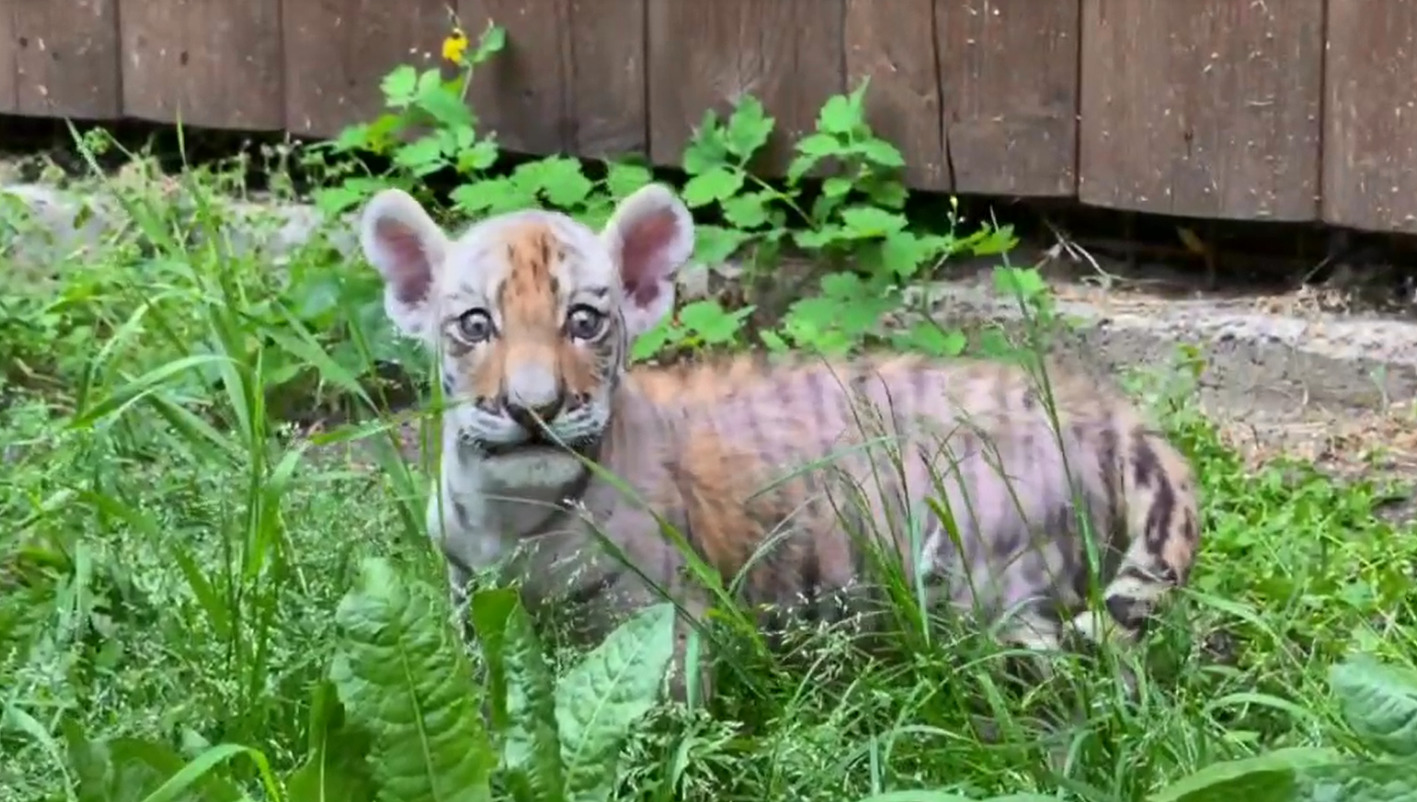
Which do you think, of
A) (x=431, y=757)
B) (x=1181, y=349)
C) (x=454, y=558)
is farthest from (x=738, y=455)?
(x=1181, y=349)

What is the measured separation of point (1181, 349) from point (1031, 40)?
0.71 meters

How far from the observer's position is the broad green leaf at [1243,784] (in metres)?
2.34

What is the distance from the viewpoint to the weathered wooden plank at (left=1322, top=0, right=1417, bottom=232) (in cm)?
454

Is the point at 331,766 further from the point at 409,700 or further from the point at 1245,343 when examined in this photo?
the point at 1245,343

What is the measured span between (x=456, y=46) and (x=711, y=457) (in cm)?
207

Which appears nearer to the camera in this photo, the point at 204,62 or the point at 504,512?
the point at 504,512

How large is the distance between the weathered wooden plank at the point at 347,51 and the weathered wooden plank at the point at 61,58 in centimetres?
55

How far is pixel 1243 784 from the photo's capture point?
92.6 inches

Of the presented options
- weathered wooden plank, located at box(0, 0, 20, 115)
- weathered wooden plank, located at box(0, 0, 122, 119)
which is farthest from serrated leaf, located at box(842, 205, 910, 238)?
weathered wooden plank, located at box(0, 0, 20, 115)

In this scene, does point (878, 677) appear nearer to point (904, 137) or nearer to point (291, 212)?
point (904, 137)

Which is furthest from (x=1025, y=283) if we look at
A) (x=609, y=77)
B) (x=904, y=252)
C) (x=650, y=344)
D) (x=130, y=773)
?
(x=130, y=773)

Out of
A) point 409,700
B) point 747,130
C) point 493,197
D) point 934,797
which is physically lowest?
point 934,797

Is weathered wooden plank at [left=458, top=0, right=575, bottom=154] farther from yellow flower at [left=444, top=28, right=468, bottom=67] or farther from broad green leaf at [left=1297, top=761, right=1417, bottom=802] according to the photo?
broad green leaf at [left=1297, top=761, right=1417, bottom=802]

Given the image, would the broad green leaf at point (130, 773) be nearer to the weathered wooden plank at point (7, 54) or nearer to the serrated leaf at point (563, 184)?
the serrated leaf at point (563, 184)
